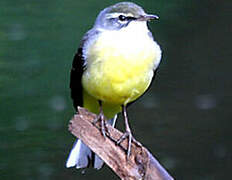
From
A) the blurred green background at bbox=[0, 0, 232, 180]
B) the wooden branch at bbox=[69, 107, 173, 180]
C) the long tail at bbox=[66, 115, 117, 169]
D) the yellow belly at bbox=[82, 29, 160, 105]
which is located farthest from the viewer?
the blurred green background at bbox=[0, 0, 232, 180]

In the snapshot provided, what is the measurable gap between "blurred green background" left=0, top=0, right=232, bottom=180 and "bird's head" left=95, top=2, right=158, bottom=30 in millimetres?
1666

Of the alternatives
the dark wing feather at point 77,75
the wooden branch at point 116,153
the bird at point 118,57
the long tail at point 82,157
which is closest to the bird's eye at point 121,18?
the bird at point 118,57

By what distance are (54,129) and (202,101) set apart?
114 cm

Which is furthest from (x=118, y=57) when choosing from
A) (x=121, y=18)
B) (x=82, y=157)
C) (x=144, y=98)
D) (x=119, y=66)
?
(x=144, y=98)

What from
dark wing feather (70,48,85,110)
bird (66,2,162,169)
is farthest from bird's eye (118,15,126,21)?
dark wing feather (70,48,85,110)

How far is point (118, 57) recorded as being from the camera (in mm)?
4461

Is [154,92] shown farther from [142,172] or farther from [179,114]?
[142,172]

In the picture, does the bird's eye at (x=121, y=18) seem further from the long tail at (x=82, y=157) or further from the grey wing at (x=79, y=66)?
the long tail at (x=82, y=157)

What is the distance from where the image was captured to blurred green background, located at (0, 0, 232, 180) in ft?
20.8

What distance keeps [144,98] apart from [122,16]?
1986mm

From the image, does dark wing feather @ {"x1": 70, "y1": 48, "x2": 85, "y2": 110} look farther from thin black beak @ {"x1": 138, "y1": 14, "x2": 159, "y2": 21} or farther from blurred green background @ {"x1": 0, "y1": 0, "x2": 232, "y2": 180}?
blurred green background @ {"x1": 0, "y1": 0, "x2": 232, "y2": 180}

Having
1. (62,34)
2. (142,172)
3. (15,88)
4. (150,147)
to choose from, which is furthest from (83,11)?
(142,172)

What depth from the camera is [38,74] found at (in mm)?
6637

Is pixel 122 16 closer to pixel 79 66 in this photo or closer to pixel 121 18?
pixel 121 18
